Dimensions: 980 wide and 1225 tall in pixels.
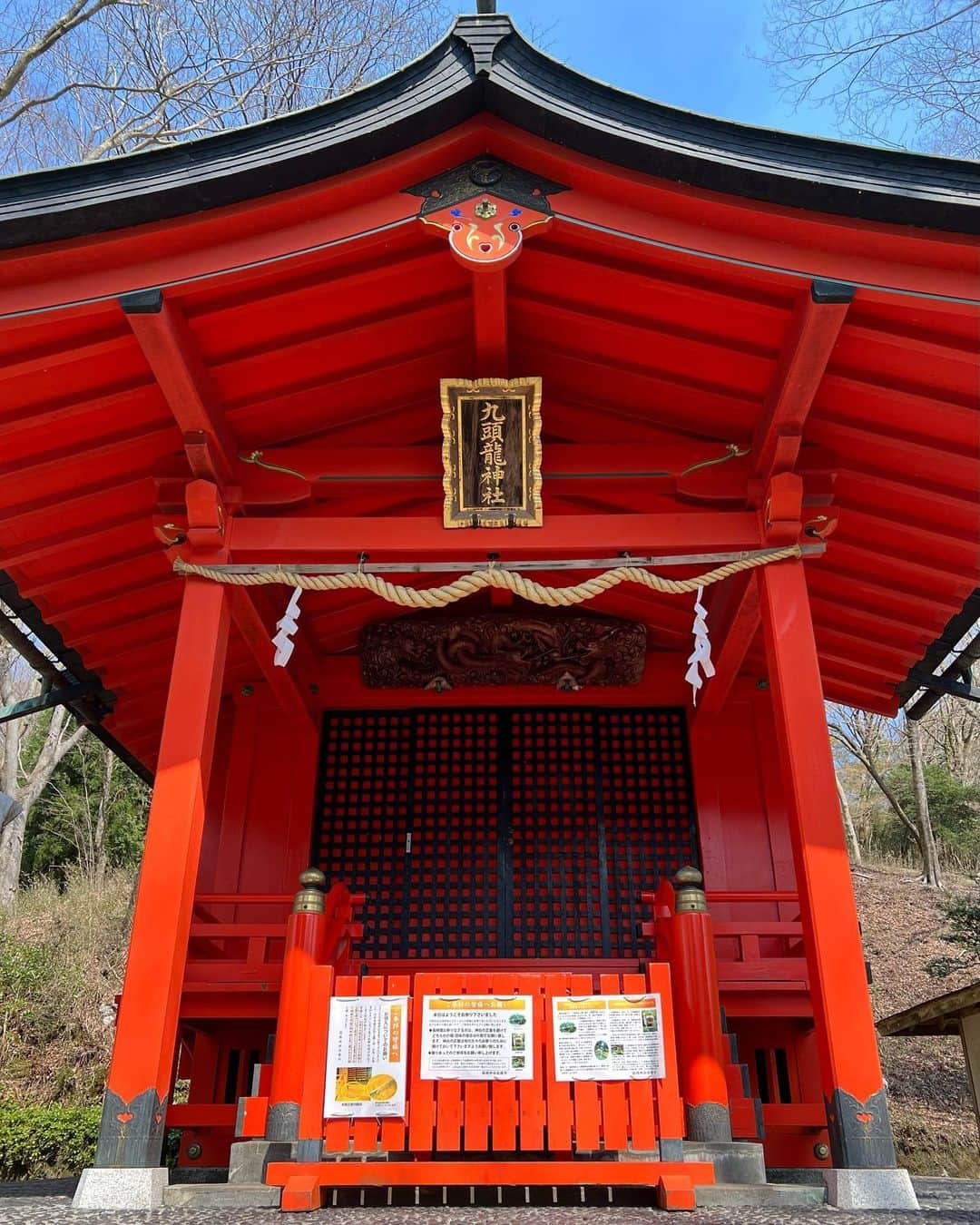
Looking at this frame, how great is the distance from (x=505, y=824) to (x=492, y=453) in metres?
3.44

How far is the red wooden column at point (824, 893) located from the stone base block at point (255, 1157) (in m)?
2.38

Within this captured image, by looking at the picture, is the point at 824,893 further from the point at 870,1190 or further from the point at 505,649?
the point at 505,649

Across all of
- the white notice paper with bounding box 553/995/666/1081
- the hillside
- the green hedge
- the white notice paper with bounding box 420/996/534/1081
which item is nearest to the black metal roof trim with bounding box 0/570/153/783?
the white notice paper with bounding box 420/996/534/1081

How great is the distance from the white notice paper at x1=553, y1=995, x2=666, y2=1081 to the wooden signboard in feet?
8.85

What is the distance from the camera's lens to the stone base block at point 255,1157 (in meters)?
3.97

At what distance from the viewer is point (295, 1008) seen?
14.3 ft

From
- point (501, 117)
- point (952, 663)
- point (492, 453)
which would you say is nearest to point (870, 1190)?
point (492, 453)

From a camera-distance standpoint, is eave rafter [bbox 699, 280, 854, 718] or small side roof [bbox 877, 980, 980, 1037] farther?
small side roof [bbox 877, 980, 980, 1037]

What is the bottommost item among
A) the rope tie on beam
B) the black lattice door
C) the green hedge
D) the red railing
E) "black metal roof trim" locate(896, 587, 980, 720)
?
the green hedge

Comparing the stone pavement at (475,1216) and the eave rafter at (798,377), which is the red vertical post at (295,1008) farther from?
the eave rafter at (798,377)

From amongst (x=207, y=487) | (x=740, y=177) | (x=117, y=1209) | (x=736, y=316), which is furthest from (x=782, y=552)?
(x=117, y=1209)

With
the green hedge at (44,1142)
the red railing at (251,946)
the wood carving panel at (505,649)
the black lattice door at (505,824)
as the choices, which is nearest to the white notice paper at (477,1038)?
the red railing at (251,946)

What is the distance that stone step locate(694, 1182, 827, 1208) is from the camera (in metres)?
3.63

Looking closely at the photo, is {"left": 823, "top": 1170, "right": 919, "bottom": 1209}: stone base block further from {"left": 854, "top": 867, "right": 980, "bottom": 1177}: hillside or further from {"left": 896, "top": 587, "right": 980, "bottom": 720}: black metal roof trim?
{"left": 854, "top": 867, "right": 980, "bottom": 1177}: hillside
